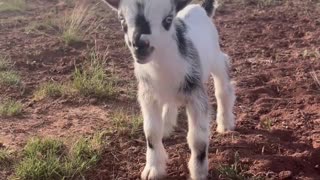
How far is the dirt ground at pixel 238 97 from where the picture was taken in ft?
14.7

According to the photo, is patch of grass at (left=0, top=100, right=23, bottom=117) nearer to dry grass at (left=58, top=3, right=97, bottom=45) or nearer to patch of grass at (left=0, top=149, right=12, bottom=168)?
patch of grass at (left=0, top=149, right=12, bottom=168)

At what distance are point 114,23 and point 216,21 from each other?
1.48m

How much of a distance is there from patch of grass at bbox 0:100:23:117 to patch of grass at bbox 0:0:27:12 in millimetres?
4321

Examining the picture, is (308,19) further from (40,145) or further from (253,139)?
(40,145)

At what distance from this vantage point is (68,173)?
425 cm

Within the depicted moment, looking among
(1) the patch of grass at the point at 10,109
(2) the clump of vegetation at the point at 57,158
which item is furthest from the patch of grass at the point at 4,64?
(2) the clump of vegetation at the point at 57,158

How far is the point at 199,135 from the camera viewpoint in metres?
4.20

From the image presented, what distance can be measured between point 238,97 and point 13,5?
530 centimetres

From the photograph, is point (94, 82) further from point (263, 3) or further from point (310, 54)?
point (263, 3)

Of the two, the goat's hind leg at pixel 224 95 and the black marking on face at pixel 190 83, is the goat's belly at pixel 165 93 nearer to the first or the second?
the black marking on face at pixel 190 83

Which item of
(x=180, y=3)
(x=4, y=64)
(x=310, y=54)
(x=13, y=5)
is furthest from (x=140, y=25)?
(x=13, y=5)

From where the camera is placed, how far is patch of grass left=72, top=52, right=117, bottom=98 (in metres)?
5.88

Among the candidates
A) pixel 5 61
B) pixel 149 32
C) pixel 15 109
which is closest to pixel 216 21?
pixel 5 61

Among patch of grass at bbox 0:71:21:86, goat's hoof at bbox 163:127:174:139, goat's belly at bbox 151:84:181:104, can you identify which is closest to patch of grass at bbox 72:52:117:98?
patch of grass at bbox 0:71:21:86
